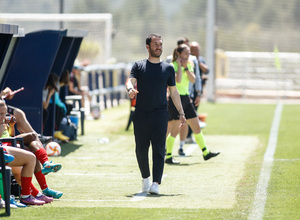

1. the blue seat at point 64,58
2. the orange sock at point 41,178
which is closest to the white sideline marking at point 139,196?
the orange sock at point 41,178

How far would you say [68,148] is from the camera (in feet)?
41.7

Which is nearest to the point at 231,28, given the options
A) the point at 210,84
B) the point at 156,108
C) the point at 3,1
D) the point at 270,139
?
the point at 210,84

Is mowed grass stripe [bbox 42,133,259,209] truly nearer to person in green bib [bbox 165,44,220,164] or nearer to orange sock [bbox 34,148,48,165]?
person in green bib [bbox 165,44,220,164]

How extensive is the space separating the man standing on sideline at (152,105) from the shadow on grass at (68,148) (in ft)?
11.8

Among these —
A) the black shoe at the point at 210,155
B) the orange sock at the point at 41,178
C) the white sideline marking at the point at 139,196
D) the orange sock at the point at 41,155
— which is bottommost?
the black shoe at the point at 210,155

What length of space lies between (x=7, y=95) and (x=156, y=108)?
2595 mm

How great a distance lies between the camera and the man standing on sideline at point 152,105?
8297 mm

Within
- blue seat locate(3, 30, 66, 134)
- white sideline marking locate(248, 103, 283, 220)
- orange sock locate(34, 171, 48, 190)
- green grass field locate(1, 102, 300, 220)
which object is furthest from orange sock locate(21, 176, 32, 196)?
blue seat locate(3, 30, 66, 134)

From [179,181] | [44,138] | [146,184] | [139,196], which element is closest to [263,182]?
[179,181]

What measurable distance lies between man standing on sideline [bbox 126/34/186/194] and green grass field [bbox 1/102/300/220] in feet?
1.11

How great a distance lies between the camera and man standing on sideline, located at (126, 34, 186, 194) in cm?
830

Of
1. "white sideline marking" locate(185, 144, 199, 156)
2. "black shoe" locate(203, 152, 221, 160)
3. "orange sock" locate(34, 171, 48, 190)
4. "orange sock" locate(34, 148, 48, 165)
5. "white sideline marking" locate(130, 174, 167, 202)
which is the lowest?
"white sideline marking" locate(185, 144, 199, 156)

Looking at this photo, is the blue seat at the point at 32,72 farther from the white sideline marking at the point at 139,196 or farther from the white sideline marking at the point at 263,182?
the white sideline marking at the point at 139,196

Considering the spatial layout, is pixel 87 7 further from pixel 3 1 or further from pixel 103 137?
pixel 103 137
